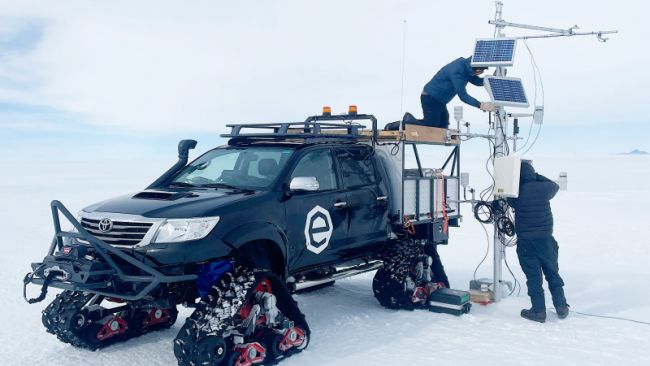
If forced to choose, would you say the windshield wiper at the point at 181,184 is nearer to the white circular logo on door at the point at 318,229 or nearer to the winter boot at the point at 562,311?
the white circular logo on door at the point at 318,229

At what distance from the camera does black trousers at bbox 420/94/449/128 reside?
959 centimetres

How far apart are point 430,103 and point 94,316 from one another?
227 inches

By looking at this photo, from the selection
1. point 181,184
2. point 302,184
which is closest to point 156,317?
point 181,184

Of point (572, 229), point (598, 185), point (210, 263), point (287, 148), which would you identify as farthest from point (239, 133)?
point (598, 185)

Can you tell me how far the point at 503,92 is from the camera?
847cm

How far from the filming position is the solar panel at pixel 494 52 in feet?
27.8

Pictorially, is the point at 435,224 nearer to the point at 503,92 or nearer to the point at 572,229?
the point at 503,92

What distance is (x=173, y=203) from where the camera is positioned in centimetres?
586

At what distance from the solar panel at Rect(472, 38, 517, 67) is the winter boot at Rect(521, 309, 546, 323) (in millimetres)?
3280

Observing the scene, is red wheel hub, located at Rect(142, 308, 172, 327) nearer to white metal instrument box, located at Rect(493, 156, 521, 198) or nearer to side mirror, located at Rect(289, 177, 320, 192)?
side mirror, located at Rect(289, 177, 320, 192)

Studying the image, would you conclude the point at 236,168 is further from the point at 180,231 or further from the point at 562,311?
the point at 562,311

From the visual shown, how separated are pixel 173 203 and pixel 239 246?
2.44 ft

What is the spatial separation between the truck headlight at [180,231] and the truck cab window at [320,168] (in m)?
1.59

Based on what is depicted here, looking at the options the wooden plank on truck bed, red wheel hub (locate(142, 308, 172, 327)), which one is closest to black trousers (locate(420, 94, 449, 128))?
the wooden plank on truck bed
